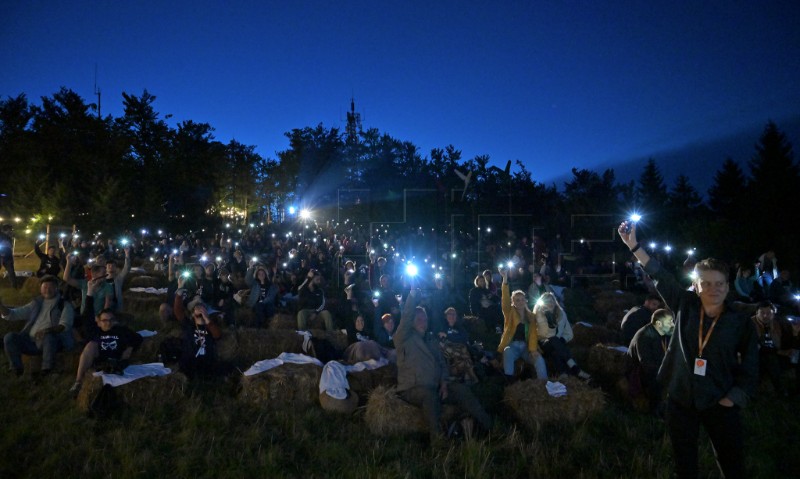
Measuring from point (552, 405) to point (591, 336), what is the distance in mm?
3997

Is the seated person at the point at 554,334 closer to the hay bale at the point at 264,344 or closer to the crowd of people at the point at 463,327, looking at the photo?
the crowd of people at the point at 463,327

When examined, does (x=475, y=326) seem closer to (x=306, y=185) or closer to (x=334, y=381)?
(x=334, y=381)

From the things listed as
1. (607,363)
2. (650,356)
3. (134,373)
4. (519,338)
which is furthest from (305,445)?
(607,363)

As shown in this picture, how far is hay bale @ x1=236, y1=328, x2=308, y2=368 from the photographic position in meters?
7.47

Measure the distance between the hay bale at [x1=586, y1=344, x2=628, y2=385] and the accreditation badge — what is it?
398cm

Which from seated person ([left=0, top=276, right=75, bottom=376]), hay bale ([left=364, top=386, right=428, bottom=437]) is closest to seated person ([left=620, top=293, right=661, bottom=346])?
hay bale ([left=364, top=386, right=428, bottom=437])

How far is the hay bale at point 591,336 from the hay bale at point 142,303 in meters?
8.77

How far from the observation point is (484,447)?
459cm

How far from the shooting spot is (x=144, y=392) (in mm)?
5602

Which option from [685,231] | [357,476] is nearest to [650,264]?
[357,476]

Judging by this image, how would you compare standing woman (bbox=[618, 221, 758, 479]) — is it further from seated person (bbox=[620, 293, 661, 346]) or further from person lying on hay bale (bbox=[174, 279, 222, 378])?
person lying on hay bale (bbox=[174, 279, 222, 378])

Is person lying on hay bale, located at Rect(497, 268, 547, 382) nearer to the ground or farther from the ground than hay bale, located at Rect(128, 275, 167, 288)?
nearer to the ground

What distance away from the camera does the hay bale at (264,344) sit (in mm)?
7473

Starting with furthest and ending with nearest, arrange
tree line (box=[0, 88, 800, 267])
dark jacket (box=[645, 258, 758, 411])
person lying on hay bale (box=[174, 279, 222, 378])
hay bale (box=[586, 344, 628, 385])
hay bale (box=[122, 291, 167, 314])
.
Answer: tree line (box=[0, 88, 800, 267]) < hay bale (box=[122, 291, 167, 314]) < hay bale (box=[586, 344, 628, 385]) < person lying on hay bale (box=[174, 279, 222, 378]) < dark jacket (box=[645, 258, 758, 411])
